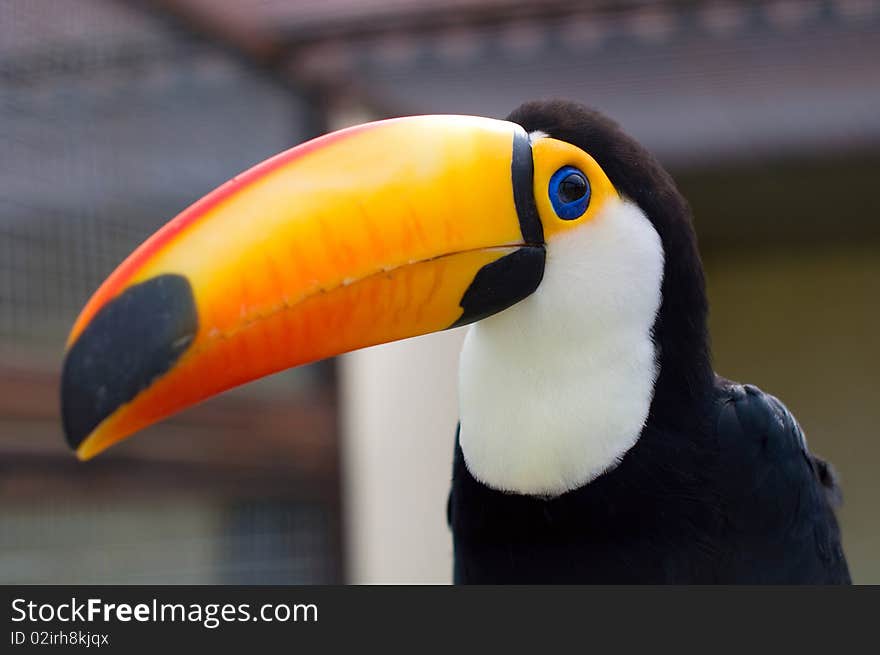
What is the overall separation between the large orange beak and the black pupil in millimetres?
48

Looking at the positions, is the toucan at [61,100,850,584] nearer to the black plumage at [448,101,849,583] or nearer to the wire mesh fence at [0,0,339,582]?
the black plumage at [448,101,849,583]

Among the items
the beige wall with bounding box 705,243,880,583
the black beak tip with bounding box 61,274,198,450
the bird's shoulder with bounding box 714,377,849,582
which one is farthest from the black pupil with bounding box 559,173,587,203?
the beige wall with bounding box 705,243,880,583

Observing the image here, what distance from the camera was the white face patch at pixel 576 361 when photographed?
144 cm

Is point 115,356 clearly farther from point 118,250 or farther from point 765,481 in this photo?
point 118,250

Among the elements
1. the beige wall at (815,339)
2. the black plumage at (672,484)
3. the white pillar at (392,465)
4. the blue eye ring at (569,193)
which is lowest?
the black plumage at (672,484)

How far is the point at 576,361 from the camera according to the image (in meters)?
1.47

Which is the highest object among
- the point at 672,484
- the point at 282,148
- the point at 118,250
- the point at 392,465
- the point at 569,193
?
the point at 282,148

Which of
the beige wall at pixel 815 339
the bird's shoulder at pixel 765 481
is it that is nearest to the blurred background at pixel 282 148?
the bird's shoulder at pixel 765 481

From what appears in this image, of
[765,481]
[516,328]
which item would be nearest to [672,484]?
[765,481]

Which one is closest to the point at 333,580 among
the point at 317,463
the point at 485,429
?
→ the point at 317,463

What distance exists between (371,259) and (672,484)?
0.51m

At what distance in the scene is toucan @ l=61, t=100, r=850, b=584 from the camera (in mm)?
1280

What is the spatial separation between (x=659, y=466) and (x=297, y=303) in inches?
20.8

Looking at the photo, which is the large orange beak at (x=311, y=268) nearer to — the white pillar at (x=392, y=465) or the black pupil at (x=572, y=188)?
the black pupil at (x=572, y=188)
